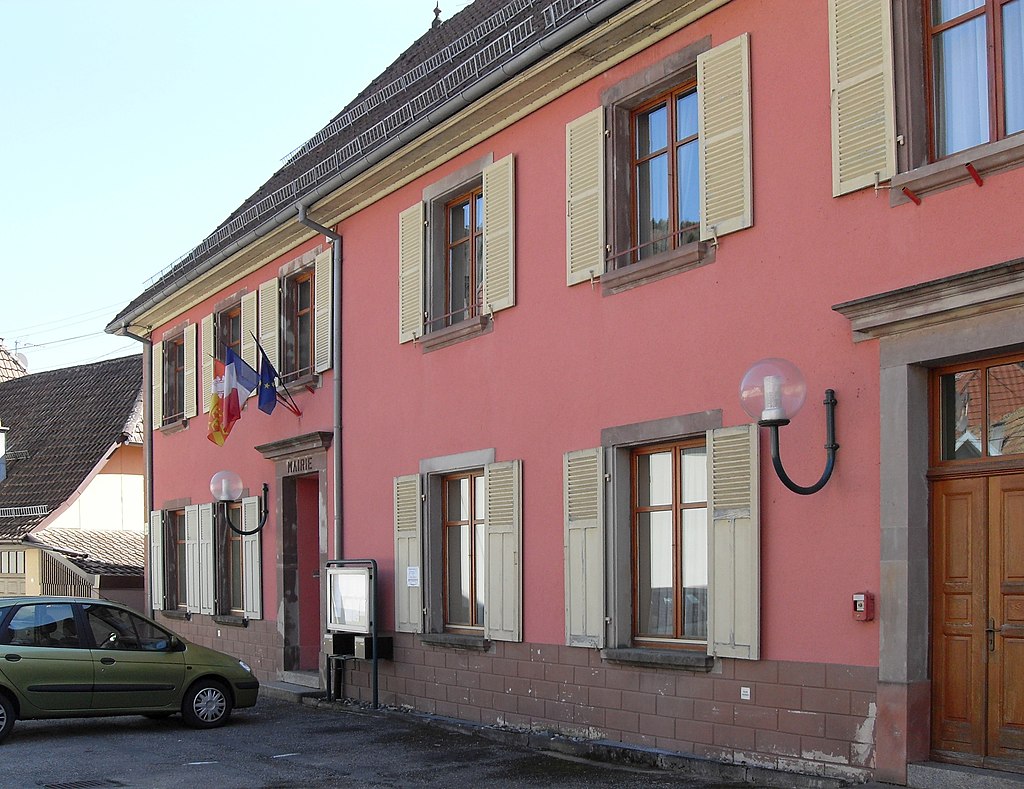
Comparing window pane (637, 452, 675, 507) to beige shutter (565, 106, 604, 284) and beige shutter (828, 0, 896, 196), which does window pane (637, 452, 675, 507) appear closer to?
beige shutter (565, 106, 604, 284)

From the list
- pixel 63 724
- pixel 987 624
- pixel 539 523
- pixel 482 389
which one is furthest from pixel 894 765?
pixel 63 724

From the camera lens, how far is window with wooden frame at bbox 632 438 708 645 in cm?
1100

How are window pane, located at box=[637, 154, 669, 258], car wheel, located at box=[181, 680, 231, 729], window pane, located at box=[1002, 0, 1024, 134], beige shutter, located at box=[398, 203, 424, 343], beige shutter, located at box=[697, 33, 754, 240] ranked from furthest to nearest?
beige shutter, located at box=[398, 203, 424, 343]
car wheel, located at box=[181, 680, 231, 729]
window pane, located at box=[637, 154, 669, 258]
beige shutter, located at box=[697, 33, 754, 240]
window pane, located at box=[1002, 0, 1024, 134]

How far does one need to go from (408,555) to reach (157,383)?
10319 mm

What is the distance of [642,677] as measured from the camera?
11289 mm

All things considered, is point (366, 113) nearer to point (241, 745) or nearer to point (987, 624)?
point (241, 745)

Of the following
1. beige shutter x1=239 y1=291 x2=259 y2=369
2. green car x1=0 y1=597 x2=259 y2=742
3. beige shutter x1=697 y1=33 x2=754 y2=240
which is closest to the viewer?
beige shutter x1=697 y1=33 x2=754 y2=240

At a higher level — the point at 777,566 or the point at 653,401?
the point at 653,401

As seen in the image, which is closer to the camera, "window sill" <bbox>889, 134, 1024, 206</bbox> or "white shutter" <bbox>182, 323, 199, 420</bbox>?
"window sill" <bbox>889, 134, 1024, 206</bbox>

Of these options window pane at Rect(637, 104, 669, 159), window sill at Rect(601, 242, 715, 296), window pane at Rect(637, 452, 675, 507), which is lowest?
window pane at Rect(637, 452, 675, 507)

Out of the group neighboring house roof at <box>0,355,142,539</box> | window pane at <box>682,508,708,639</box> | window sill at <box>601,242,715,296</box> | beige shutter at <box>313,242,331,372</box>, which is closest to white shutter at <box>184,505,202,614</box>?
beige shutter at <box>313,242,331,372</box>

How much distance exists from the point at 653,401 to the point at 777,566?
6.33 ft

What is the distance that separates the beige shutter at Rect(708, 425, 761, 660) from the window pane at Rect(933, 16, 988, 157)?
8.16 feet

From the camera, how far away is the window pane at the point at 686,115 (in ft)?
36.9
